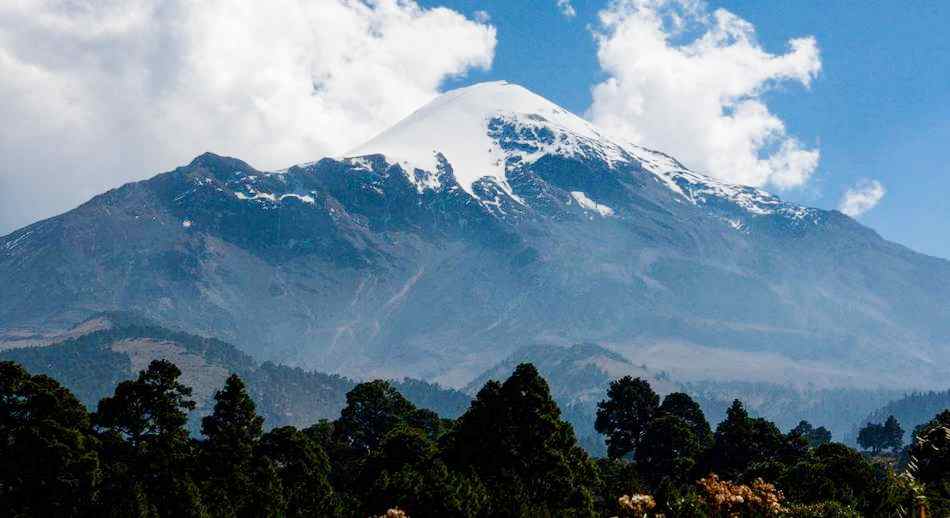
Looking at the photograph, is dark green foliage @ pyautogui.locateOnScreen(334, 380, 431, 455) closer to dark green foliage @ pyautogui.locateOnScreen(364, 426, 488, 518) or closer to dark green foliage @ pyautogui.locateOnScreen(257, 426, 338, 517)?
dark green foliage @ pyautogui.locateOnScreen(257, 426, 338, 517)

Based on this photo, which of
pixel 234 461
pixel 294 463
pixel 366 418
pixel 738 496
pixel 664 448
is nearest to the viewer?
pixel 738 496

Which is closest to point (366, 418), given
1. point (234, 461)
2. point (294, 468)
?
point (294, 468)

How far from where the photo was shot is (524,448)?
267ft

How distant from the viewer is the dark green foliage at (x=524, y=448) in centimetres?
7731

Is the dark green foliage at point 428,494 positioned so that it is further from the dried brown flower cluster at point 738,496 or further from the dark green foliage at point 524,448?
the dried brown flower cluster at point 738,496

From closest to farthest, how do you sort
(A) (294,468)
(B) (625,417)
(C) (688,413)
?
(A) (294,468) → (B) (625,417) → (C) (688,413)

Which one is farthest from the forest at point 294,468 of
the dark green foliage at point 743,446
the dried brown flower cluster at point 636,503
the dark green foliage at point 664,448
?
the dried brown flower cluster at point 636,503

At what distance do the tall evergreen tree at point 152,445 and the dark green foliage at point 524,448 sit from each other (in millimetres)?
20444

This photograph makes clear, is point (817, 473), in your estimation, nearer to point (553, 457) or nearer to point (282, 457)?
point (553, 457)

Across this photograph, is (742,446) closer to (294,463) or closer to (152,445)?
(294,463)

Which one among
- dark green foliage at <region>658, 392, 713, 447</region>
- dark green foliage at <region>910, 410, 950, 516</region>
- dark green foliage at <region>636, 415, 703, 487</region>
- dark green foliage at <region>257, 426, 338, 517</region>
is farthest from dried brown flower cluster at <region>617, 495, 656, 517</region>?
dark green foliage at <region>658, 392, 713, 447</region>

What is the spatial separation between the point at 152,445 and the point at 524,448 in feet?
95.8

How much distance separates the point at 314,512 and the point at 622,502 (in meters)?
39.5

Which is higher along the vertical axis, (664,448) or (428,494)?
(664,448)
